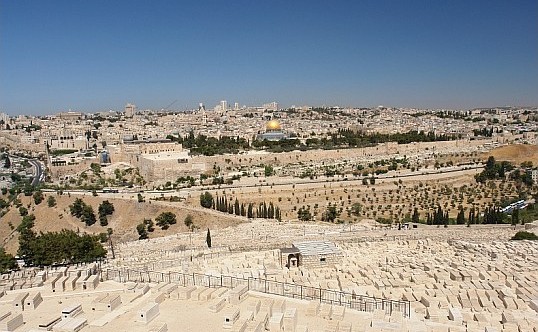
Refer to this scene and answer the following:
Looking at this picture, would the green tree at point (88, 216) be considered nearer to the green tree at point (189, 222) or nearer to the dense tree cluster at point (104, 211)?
the dense tree cluster at point (104, 211)

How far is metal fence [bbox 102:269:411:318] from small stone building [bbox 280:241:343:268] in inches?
77.9

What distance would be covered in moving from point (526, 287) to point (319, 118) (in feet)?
252

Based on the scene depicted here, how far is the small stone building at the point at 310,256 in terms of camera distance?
12.6 m

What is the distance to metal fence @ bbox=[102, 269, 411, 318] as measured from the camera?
9.24 m

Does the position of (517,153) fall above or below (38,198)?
above

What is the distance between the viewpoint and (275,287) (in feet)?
34.7

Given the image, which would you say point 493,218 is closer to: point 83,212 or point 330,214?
point 330,214

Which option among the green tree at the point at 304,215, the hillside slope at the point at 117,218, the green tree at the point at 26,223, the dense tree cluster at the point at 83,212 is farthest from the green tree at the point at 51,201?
the green tree at the point at 304,215

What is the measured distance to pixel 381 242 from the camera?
15.4 m

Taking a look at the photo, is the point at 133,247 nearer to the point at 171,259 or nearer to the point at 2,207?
the point at 171,259

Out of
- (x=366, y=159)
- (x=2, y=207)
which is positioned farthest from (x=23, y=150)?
(x=366, y=159)

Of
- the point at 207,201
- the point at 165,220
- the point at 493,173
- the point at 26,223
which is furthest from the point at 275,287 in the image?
the point at 493,173

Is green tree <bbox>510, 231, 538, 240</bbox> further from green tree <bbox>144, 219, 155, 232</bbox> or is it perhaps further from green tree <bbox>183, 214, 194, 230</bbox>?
green tree <bbox>144, 219, 155, 232</bbox>

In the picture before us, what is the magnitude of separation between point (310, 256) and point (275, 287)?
2.22 metres
